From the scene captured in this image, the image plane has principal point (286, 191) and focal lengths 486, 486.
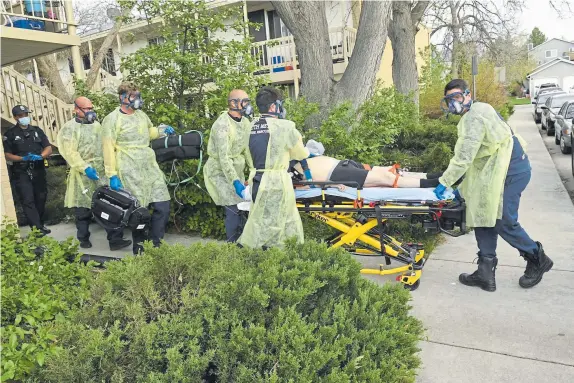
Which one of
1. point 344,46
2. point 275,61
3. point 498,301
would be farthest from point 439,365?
point 275,61

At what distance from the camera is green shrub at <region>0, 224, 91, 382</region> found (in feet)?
7.82

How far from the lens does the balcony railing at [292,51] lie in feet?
54.3

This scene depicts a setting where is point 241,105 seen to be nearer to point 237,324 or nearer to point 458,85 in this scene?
point 458,85

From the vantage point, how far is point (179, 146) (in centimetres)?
554

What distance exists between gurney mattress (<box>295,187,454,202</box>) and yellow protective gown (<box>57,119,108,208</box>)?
2884mm

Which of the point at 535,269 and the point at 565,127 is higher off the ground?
the point at 565,127

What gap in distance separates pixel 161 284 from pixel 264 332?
87 centimetres

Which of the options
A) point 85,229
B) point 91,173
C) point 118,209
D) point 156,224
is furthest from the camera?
point 85,229

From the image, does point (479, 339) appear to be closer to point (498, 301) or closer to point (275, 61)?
point (498, 301)

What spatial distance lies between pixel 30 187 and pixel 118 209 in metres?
2.76

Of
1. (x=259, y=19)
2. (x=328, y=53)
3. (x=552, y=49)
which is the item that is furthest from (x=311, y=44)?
(x=552, y=49)

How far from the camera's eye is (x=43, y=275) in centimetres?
342

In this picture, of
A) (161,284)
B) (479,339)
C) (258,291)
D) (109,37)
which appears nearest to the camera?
(258,291)

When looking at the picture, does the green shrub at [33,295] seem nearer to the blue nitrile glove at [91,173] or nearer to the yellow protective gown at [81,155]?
the blue nitrile glove at [91,173]
